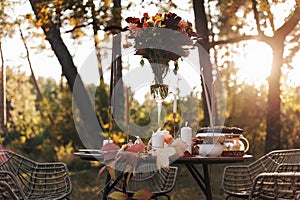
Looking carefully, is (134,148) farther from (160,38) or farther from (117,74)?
(117,74)

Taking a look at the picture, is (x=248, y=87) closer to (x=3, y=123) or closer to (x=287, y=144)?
(x=287, y=144)

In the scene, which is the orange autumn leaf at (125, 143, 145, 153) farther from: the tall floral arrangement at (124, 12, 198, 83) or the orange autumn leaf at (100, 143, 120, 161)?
the tall floral arrangement at (124, 12, 198, 83)

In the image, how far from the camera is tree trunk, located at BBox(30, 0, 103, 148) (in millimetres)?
6672

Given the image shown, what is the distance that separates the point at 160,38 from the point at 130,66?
5.33 meters

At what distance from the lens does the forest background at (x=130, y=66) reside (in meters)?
6.65

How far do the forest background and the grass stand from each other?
0.09ft

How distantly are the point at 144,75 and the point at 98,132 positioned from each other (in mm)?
1416

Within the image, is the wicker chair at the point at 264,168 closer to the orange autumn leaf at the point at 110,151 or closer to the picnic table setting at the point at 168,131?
the picnic table setting at the point at 168,131

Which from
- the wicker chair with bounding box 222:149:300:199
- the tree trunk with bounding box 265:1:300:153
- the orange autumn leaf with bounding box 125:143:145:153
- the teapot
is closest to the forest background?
the tree trunk with bounding box 265:1:300:153

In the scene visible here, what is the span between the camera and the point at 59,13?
648 centimetres

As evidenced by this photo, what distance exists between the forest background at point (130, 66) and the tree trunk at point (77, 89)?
0.02 metres

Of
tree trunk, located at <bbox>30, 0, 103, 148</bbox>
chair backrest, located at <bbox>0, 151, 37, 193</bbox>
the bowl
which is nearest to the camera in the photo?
the bowl

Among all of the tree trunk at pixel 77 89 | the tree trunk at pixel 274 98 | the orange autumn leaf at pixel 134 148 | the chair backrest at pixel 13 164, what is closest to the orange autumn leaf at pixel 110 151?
the orange autumn leaf at pixel 134 148

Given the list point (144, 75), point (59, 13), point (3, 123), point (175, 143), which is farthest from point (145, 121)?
point (175, 143)
